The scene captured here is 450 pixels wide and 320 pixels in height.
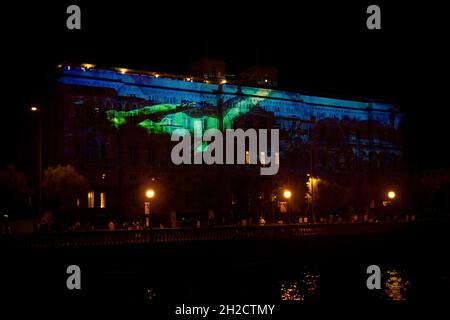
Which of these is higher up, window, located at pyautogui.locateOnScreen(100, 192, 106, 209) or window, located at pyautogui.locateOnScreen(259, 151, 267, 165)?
window, located at pyautogui.locateOnScreen(259, 151, 267, 165)

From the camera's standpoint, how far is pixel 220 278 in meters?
37.1

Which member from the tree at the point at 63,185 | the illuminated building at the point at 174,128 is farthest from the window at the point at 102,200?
the tree at the point at 63,185

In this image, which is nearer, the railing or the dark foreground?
the dark foreground

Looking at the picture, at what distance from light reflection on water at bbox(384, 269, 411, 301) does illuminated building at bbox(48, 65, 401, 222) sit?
24.0 m

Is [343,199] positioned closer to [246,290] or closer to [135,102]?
[135,102]

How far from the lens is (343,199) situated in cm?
6419

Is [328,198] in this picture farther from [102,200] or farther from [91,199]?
[91,199]

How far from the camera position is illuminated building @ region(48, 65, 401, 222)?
54.9 m

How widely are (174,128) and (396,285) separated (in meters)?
31.3

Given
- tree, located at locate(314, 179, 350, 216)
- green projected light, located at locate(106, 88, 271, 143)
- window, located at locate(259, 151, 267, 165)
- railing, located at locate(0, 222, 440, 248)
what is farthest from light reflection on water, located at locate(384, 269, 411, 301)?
green projected light, located at locate(106, 88, 271, 143)

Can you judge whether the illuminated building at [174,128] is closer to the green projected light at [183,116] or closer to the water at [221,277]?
the green projected light at [183,116]

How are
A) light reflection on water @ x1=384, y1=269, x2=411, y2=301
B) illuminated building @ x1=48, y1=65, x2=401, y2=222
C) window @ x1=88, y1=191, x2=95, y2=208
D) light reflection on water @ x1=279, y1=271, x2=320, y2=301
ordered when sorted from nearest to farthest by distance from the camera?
light reflection on water @ x1=279, y1=271, x2=320, y2=301, light reflection on water @ x1=384, y1=269, x2=411, y2=301, illuminated building @ x1=48, y1=65, x2=401, y2=222, window @ x1=88, y1=191, x2=95, y2=208

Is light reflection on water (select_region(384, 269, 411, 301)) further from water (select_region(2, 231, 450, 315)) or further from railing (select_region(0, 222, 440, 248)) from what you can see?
railing (select_region(0, 222, 440, 248))

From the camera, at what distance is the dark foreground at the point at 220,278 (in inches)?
1174
